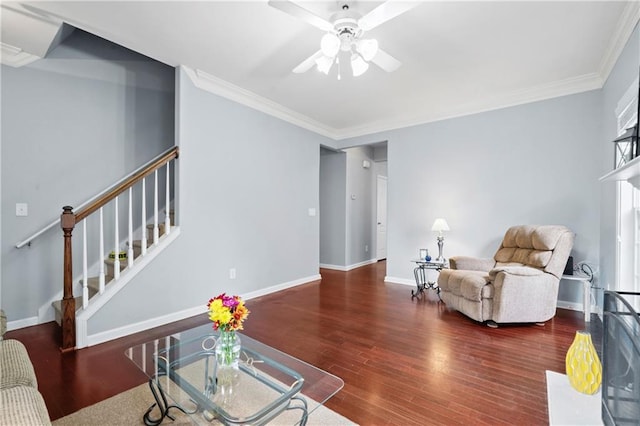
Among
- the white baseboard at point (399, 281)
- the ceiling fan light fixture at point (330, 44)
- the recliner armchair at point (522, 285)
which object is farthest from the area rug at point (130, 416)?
the white baseboard at point (399, 281)

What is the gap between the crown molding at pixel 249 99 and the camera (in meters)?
3.37

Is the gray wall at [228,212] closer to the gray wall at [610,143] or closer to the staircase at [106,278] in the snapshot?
the staircase at [106,278]

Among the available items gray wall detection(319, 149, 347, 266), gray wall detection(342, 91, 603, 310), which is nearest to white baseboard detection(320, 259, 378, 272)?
gray wall detection(319, 149, 347, 266)

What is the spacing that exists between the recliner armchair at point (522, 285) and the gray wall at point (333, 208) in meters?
2.84

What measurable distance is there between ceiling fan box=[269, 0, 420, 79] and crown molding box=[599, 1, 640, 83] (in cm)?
176

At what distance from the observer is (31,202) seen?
9.55 ft

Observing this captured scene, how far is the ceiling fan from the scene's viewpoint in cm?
183

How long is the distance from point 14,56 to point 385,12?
343cm

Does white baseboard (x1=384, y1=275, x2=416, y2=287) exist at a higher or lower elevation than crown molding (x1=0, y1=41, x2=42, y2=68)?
Answer: lower

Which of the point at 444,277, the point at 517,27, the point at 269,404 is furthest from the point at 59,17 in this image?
the point at 444,277

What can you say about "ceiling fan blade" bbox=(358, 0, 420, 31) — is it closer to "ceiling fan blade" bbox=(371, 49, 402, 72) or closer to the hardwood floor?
"ceiling fan blade" bbox=(371, 49, 402, 72)

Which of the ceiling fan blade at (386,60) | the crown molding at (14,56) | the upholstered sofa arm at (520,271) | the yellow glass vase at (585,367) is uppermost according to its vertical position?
the crown molding at (14,56)

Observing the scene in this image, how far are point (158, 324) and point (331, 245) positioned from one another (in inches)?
148

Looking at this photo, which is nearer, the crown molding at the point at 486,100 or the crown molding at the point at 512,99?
the crown molding at the point at 486,100
